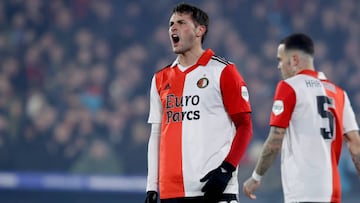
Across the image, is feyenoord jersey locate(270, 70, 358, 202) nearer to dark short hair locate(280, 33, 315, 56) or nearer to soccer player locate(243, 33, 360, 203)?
soccer player locate(243, 33, 360, 203)

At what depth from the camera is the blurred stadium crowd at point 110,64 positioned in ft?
38.5

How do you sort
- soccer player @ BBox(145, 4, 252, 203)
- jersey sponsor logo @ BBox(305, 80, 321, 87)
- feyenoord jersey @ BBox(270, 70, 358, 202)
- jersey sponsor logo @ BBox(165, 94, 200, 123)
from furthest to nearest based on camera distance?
jersey sponsor logo @ BBox(305, 80, 321, 87), feyenoord jersey @ BBox(270, 70, 358, 202), jersey sponsor logo @ BBox(165, 94, 200, 123), soccer player @ BBox(145, 4, 252, 203)

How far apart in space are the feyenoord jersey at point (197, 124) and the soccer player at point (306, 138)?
1.06 ft

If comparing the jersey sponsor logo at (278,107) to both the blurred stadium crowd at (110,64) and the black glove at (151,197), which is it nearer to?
the black glove at (151,197)

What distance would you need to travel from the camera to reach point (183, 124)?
5.29m

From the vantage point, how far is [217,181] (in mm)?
5055

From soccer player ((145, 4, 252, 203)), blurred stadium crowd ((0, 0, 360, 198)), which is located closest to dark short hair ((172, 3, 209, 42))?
soccer player ((145, 4, 252, 203))

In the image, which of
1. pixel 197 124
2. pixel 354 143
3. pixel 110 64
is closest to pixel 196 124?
pixel 197 124

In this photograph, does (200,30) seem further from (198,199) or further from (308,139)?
(198,199)

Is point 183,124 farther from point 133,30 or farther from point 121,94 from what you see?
point 133,30

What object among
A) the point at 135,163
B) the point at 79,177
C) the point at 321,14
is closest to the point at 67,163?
the point at 79,177

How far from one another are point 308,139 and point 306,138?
0.05 ft

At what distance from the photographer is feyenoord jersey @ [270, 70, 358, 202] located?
539cm

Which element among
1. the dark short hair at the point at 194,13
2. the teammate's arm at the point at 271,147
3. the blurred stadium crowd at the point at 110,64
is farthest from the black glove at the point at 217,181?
the blurred stadium crowd at the point at 110,64
